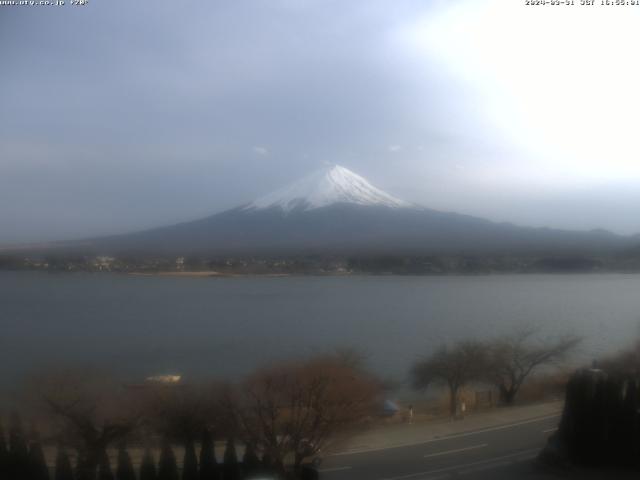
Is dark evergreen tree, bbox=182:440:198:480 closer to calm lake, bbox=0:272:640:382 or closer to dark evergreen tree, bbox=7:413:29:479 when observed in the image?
calm lake, bbox=0:272:640:382

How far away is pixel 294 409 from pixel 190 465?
59 cm

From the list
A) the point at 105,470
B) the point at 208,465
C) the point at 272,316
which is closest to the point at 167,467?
the point at 208,465

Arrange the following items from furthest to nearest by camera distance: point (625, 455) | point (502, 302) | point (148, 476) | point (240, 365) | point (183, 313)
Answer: point (502, 302) < point (183, 313) < point (625, 455) < point (240, 365) < point (148, 476)

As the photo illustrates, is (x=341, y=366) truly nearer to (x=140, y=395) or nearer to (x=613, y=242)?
(x=140, y=395)

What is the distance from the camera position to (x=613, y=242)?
363 centimetres

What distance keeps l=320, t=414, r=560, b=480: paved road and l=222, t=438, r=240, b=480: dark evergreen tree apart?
461mm

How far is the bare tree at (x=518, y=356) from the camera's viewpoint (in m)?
3.37

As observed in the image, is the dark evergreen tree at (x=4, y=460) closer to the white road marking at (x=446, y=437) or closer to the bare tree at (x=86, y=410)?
the bare tree at (x=86, y=410)

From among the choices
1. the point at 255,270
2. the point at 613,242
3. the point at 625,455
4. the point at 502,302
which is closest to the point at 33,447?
the point at 255,270

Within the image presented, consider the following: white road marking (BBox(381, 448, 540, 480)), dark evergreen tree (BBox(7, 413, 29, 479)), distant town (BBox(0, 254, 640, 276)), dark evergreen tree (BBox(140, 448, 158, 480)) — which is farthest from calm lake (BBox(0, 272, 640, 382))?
white road marking (BBox(381, 448, 540, 480))

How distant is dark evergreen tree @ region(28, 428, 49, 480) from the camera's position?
2650mm

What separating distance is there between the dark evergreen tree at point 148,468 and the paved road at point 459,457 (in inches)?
34.2

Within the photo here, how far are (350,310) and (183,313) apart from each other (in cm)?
110

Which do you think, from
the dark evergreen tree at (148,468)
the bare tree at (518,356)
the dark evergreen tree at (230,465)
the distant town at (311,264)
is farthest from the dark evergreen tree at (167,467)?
the bare tree at (518,356)
